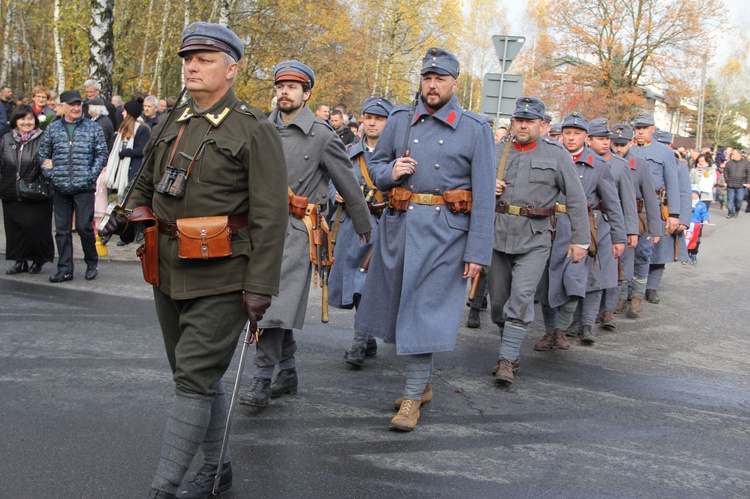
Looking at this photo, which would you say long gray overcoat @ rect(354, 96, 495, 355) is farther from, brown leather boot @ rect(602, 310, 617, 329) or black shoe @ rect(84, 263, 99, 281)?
black shoe @ rect(84, 263, 99, 281)

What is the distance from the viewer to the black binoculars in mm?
3592

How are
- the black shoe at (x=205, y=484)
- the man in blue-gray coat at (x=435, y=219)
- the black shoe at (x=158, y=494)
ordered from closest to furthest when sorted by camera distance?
1. the black shoe at (x=158, y=494)
2. the black shoe at (x=205, y=484)
3. the man in blue-gray coat at (x=435, y=219)

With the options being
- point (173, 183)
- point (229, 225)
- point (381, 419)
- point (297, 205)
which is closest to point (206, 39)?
point (173, 183)

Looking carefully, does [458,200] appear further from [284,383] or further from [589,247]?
[589,247]

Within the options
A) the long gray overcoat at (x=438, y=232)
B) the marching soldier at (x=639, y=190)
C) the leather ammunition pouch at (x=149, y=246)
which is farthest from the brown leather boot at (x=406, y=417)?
the marching soldier at (x=639, y=190)

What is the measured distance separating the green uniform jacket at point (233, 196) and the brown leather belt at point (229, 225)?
0.07 feet

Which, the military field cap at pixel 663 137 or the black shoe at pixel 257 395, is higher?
the military field cap at pixel 663 137

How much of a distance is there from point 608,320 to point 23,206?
6.56 metres

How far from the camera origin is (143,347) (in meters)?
6.67

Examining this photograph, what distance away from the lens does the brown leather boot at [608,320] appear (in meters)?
9.16

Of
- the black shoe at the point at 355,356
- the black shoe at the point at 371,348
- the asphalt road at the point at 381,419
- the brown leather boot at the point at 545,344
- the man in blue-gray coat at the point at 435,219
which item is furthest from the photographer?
the brown leather boot at the point at 545,344

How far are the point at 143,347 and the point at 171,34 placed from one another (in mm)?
32209

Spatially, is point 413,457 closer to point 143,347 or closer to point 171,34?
point 143,347

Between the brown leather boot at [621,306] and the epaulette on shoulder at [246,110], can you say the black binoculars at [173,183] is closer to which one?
the epaulette on shoulder at [246,110]
